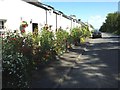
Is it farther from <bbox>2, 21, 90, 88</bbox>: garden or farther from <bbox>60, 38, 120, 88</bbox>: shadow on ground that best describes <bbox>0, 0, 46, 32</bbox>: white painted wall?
<bbox>60, 38, 120, 88</bbox>: shadow on ground

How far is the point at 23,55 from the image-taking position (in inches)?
412

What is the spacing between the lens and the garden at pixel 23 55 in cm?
863

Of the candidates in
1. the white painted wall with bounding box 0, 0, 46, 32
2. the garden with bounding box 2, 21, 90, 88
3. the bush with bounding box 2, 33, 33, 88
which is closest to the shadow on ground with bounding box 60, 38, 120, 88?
the garden with bounding box 2, 21, 90, 88

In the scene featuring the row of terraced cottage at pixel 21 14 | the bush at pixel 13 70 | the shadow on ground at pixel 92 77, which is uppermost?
the row of terraced cottage at pixel 21 14

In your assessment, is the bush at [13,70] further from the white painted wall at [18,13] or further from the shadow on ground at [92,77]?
the white painted wall at [18,13]

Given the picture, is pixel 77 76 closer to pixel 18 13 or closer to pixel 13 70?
pixel 13 70

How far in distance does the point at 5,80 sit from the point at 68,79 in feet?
12.3

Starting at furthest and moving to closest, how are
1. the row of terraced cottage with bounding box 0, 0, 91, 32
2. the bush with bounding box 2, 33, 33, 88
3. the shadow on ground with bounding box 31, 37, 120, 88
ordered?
the row of terraced cottage with bounding box 0, 0, 91, 32 < the shadow on ground with bounding box 31, 37, 120, 88 < the bush with bounding box 2, 33, 33, 88

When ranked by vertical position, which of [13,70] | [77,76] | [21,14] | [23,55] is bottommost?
[77,76]

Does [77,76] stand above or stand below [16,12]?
below

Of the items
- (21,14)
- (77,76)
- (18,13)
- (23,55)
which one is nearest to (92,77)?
(77,76)

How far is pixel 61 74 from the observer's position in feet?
41.0

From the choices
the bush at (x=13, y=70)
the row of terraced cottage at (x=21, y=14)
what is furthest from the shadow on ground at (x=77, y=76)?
the row of terraced cottage at (x=21, y=14)

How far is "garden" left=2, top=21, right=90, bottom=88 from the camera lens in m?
8.63
